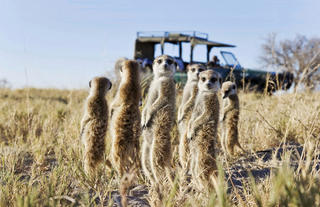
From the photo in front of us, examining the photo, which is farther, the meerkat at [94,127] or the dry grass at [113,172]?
the meerkat at [94,127]

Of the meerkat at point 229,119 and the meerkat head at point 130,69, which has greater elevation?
the meerkat head at point 130,69

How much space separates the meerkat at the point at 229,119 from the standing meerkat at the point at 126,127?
1.33 meters

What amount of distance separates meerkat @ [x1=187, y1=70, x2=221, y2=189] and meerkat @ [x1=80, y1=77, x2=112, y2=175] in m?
0.82

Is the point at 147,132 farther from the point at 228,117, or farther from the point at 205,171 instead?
the point at 228,117

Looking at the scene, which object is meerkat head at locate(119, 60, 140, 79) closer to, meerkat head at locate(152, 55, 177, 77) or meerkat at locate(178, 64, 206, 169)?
meerkat head at locate(152, 55, 177, 77)

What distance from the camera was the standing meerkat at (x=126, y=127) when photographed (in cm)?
290

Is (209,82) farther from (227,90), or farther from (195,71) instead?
(227,90)

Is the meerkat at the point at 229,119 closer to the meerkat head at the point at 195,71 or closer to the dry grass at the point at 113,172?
the dry grass at the point at 113,172

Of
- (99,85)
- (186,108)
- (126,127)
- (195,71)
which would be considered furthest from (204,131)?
(195,71)

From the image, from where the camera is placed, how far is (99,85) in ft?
10.5

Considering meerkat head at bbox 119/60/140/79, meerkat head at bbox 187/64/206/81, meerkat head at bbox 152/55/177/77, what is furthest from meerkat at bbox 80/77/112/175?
meerkat head at bbox 187/64/206/81

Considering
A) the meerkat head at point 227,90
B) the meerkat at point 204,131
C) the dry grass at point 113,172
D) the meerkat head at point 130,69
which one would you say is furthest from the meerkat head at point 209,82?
the meerkat head at point 227,90

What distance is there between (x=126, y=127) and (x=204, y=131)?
0.72m

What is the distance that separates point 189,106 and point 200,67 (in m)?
0.60
